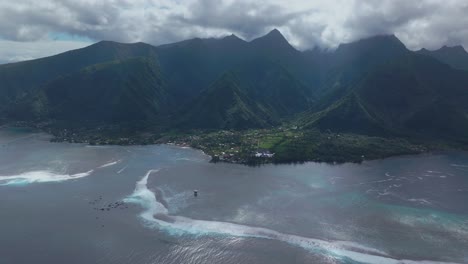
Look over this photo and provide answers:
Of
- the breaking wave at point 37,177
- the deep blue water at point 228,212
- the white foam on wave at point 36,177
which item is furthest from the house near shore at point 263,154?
the white foam on wave at point 36,177

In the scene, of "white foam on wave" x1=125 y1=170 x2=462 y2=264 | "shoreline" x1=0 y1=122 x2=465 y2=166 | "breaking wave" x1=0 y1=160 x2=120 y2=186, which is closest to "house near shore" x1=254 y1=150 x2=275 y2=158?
"shoreline" x1=0 y1=122 x2=465 y2=166

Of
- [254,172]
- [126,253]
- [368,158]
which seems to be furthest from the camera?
[368,158]

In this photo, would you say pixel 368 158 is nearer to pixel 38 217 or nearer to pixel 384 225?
pixel 384 225

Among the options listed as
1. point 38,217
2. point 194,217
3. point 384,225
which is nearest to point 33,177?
point 38,217

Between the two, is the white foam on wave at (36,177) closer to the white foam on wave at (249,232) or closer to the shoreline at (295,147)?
the white foam on wave at (249,232)

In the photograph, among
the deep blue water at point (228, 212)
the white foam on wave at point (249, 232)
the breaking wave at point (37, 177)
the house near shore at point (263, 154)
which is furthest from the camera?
the house near shore at point (263, 154)

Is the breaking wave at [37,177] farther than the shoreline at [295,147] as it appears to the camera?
No
